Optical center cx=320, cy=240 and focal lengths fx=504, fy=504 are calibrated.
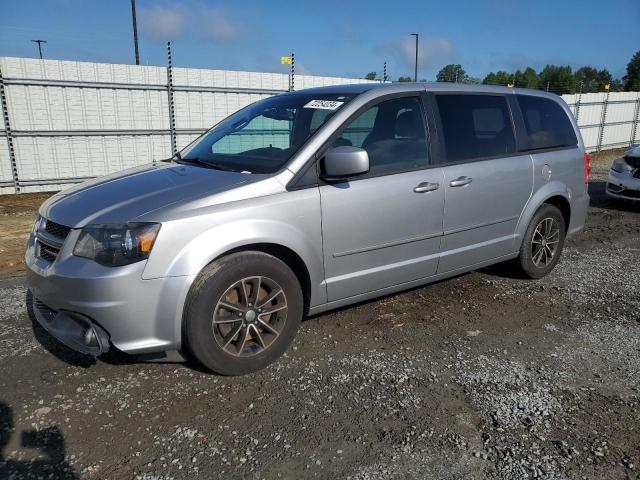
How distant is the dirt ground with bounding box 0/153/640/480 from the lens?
2.47 m

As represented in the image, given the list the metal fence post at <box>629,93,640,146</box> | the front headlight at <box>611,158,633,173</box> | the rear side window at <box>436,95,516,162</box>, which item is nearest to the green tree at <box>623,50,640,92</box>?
the metal fence post at <box>629,93,640,146</box>

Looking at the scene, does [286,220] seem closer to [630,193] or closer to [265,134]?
[265,134]

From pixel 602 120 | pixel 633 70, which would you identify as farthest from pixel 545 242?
pixel 633 70

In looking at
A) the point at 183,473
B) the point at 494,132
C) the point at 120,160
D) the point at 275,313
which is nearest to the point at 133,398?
the point at 183,473

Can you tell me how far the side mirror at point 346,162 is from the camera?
3295 millimetres

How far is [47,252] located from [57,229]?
0.17 m

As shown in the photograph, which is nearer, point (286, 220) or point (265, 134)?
point (286, 220)

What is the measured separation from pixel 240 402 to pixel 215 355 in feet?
1.09

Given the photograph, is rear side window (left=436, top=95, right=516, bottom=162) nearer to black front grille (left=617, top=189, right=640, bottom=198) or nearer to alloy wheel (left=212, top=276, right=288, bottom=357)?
alloy wheel (left=212, top=276, right=288, bottom=357)

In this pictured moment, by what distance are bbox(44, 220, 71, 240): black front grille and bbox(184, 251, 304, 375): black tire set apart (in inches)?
33.9

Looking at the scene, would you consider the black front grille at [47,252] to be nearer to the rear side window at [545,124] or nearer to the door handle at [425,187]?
the door handle at [425,187]

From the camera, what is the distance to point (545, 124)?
5027 millimetres

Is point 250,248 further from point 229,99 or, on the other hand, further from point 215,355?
point 229,99

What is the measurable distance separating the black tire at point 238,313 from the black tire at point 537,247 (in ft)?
8.59
